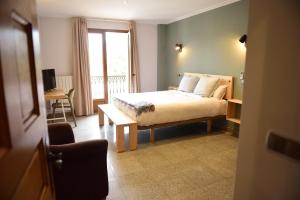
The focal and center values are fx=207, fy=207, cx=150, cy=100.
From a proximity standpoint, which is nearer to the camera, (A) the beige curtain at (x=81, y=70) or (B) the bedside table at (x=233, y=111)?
(B) the bedside table at (x=233, y=111)

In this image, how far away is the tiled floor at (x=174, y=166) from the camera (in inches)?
86.2

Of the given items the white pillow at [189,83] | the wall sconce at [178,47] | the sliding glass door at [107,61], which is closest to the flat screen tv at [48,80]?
the sliding glass door at [107,61]

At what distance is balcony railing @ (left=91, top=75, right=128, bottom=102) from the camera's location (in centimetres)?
586

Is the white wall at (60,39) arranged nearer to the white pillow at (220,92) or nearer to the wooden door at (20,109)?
the white pillow at (220,92)

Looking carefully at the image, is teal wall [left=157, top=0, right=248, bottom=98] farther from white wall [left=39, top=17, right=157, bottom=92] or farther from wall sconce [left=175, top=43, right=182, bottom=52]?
white wall [left=39, top=17, right=157, bottom=92]

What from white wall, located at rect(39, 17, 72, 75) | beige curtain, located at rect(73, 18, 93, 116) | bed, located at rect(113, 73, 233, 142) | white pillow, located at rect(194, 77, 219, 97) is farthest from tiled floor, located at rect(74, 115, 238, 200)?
white wall, located at rect(39, 17, 72, 75)

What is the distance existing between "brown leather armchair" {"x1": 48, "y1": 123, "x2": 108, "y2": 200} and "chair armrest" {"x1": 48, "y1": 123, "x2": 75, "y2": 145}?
1.49 feet

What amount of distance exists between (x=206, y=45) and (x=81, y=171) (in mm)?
3843

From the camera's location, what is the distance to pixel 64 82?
522 centimetres

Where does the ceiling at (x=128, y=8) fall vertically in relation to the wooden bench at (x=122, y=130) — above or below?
above

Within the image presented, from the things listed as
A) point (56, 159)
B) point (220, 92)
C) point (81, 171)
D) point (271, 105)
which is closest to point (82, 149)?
point (81, 171)

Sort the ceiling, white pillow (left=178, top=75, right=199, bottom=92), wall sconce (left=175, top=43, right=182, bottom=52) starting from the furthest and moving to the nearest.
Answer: wall sconce (left=175, top=43, right=182, bottom=52)
white pillow (left=178, top=75, right=199, bottom=92)
the ceiling

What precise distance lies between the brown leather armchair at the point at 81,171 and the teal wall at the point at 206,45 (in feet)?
9.84

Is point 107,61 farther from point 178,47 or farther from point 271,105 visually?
point 271,105
